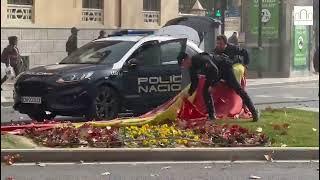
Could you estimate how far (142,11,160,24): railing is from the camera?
29.2m

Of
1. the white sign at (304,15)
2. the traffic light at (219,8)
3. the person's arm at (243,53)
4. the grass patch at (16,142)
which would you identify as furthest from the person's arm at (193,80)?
the traffic light at (219,8)

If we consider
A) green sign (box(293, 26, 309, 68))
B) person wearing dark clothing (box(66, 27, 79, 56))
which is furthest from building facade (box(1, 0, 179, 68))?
green sign (box(293, 26, 309, 68))

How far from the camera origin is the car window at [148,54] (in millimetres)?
13859

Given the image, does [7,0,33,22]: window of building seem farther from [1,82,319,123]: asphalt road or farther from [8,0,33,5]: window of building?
[1,82,319,123]: asphalt road

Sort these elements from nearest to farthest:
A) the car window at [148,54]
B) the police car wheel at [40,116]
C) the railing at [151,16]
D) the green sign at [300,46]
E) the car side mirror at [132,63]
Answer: the police car wheel at [40,116] → the car side mirror at [132,63] → the car window at [148,54] → the railing at [151,16] → the green sign at [300,46]

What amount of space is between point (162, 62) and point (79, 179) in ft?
20.9

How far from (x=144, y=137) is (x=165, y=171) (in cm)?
135

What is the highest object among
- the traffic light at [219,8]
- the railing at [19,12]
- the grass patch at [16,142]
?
the traffic light at [219,8]

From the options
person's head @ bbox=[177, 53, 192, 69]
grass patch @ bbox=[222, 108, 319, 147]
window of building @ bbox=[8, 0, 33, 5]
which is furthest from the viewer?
window of building @ bbox=[8, 0, 33, 5]

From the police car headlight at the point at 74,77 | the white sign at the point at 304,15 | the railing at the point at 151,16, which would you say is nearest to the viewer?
the police car headlight at the point at 74,77

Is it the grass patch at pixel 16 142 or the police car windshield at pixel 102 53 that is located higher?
the police car windshield at pixel 102 53

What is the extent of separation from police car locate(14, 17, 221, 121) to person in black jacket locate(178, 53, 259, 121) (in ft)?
5.78

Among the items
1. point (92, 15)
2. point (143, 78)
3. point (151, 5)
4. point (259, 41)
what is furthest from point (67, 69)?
point (259, 41)

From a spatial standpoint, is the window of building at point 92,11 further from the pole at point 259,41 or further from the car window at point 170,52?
the car window at point 170,52
